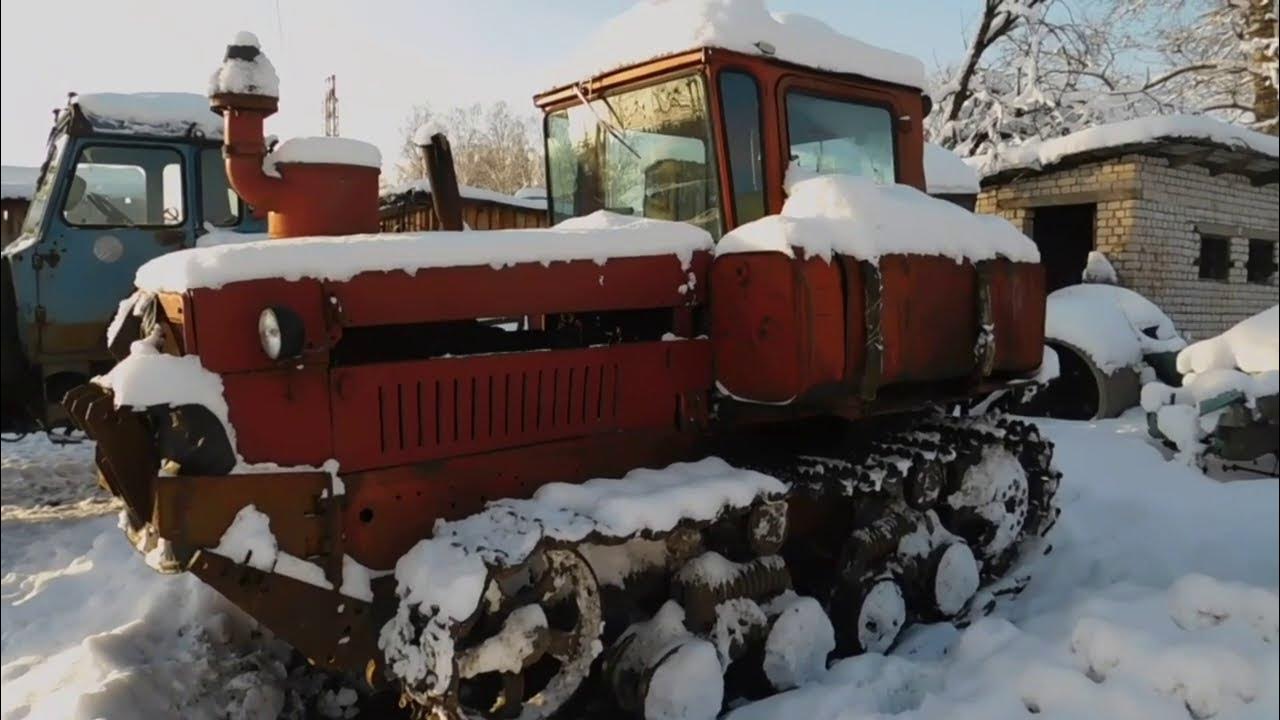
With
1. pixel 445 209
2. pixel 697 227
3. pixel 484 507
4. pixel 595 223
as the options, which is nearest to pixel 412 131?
pixel 445 209

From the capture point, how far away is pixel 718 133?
371cm

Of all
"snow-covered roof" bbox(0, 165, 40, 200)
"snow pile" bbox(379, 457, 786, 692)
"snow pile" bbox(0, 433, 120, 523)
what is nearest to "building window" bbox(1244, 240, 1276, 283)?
"snow pile" bbox(379, 457, 786, 692)

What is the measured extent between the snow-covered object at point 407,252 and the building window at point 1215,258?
1922 mm

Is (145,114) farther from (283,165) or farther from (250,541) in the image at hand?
(250,541)

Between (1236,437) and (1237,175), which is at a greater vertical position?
(1237,175)

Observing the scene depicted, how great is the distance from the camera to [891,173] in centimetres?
434

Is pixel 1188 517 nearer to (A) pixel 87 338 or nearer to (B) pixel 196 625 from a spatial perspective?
(B) pixel 196 625

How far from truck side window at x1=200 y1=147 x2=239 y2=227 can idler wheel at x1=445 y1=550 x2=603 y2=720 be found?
20.0 feet

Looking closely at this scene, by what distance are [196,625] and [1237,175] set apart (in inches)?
158

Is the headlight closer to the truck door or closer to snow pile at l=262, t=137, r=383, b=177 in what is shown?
snow pile at l=262, t=137, r=383, b=177

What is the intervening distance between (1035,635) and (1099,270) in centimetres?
134

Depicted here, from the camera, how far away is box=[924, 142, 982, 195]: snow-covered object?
4336 mm

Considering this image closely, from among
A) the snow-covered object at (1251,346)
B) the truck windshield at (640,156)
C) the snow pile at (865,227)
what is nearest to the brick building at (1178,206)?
the snow-covered object at (1251,346)

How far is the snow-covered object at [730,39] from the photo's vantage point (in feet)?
12.1
